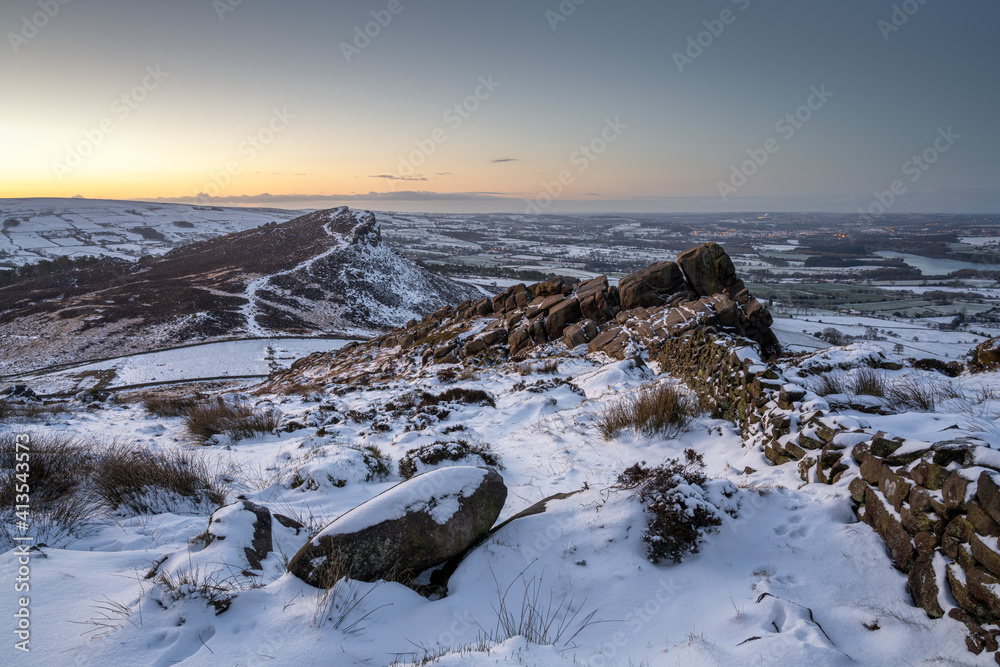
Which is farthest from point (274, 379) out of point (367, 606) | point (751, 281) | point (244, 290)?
point (751, 281)

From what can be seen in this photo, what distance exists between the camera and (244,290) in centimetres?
5122

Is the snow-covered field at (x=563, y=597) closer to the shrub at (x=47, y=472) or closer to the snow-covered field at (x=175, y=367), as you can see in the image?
the shrub at (x=47, y=472)

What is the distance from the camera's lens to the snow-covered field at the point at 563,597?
8.63 ft

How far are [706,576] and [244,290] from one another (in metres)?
57.6

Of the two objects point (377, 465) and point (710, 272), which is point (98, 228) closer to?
point (710, 272)

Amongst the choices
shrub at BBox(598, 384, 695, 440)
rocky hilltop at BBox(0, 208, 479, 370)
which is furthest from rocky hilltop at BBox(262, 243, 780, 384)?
rocky hilltop at BBox(0, 208, 479, 370)

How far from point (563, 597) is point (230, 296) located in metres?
55.1

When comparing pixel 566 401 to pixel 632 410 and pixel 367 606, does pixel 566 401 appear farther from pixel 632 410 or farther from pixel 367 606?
pixel 367 606

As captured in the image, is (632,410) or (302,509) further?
(632,410)

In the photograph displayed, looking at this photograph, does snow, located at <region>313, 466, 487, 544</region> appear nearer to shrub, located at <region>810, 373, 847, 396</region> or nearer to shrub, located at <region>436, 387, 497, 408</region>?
shrub, located at <region>810, 373, 847, 396</region>

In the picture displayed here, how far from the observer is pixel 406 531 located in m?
3.65

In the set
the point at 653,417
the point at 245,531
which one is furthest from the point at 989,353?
the point at 245,531

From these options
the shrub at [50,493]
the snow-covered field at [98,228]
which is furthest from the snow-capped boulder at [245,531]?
the snow-covered field at [98,228]

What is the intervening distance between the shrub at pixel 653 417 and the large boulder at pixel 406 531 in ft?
10.8
